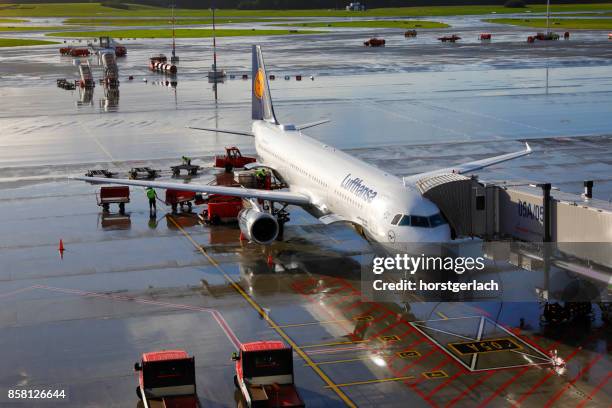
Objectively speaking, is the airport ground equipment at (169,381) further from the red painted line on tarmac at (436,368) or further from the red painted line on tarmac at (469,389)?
the red painted line on tarmac at (469,389)

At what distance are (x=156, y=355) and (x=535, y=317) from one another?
47.2ft

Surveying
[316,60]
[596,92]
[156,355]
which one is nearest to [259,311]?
[156,355]

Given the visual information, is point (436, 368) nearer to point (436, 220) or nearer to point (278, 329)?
point (278, 329)

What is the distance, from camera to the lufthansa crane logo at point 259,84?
5809 centimetres

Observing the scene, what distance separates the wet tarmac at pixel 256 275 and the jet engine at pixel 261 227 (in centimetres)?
113

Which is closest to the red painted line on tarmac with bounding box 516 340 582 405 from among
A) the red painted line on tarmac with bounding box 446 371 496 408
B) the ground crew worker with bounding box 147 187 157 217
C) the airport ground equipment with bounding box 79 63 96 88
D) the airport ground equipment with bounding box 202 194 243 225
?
the red painted line on tarmac with bounding box 446 371 496 408

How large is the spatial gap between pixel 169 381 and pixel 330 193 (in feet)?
56.8

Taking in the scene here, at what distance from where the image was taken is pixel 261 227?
42.4 meters

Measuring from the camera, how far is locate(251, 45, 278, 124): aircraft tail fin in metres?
57.4

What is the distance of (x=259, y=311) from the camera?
35.9m

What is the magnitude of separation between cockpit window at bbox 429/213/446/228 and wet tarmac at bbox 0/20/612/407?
10.2 feet

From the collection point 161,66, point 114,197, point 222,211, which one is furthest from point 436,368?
point 161,66

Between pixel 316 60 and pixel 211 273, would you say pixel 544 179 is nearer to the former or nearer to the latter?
pixel 211 273

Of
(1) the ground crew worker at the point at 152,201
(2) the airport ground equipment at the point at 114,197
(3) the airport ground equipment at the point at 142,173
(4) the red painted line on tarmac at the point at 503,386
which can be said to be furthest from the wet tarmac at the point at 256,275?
(3) the airport ground equipment at the point at 142,173
